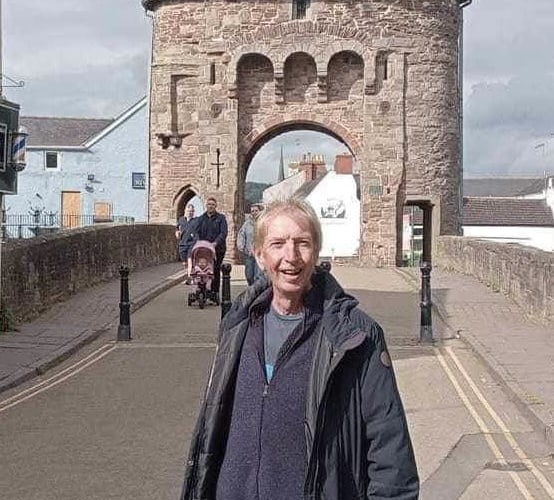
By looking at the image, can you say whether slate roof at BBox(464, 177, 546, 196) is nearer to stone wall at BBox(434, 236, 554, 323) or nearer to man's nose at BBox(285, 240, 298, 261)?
stone wall at BBox(434, 236, 554, 323)

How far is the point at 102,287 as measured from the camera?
21.4 meters

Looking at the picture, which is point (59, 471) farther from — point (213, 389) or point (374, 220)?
point (374, 220)

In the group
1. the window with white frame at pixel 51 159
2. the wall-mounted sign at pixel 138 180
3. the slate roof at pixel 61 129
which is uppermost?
the slate roof at pixel 61 129

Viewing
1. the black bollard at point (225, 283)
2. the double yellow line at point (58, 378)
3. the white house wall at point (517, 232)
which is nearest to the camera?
the double yellow line at point (58, 378)

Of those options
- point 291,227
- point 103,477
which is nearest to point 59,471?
point 103,477

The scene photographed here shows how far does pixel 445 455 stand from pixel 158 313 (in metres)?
10.5

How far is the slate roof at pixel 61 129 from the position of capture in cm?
6531

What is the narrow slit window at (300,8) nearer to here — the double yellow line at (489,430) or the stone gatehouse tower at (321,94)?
the stone gatehouse tower at (321,94)

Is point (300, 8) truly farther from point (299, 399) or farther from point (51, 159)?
point (51, 159)

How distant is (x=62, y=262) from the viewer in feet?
61.2

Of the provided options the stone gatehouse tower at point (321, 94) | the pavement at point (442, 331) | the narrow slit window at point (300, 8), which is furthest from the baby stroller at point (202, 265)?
the narrow slit window at point (300, 8)

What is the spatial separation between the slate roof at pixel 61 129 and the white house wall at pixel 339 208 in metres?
18.5

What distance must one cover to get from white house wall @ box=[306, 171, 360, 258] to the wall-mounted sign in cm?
1450

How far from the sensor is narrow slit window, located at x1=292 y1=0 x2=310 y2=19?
34.2 metres
